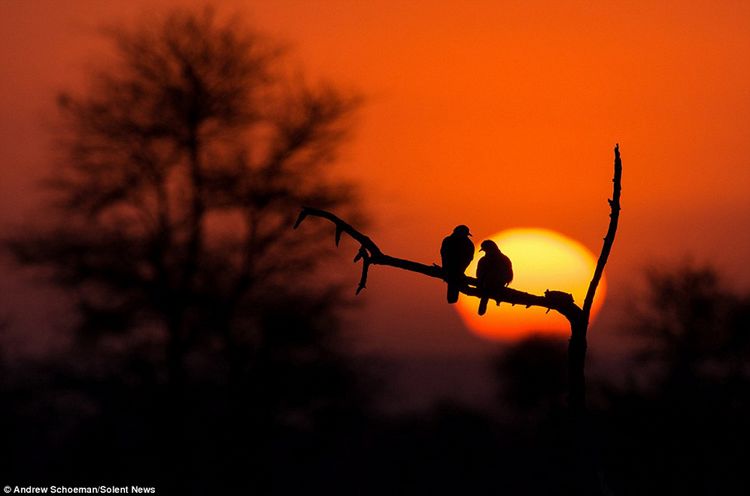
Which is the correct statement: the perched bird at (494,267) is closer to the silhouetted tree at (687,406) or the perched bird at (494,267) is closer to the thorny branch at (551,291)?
the thorny branch at (551,291)

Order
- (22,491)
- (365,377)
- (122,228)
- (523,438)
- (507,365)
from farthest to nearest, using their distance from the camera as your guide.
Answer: (507,365) → (523,438) → (22,491) → (365,377) → (122,228)

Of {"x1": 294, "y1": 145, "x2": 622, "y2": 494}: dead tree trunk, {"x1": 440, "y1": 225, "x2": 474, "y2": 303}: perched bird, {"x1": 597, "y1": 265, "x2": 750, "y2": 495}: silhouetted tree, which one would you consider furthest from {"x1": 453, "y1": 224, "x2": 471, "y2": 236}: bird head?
{"x1": 597, "y1": 265, "x2": 750, "y2": 495}: silhouetted tree

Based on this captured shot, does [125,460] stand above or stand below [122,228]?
below

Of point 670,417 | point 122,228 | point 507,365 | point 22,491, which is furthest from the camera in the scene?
point 507,365

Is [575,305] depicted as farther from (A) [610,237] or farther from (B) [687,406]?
(B) [687,406]

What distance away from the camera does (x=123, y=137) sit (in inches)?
730

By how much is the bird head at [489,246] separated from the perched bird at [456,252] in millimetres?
106

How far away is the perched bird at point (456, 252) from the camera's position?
982 cm

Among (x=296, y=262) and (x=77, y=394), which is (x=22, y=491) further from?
(x=296, y=262)

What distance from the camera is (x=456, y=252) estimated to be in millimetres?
10117

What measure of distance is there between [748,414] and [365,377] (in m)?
11.8

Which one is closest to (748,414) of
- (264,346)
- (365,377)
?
(365,377)

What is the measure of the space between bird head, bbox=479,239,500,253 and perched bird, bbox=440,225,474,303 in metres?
0.11

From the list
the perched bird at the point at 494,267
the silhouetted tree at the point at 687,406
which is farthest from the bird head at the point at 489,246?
the silhouetted tree at the point at 687,406
